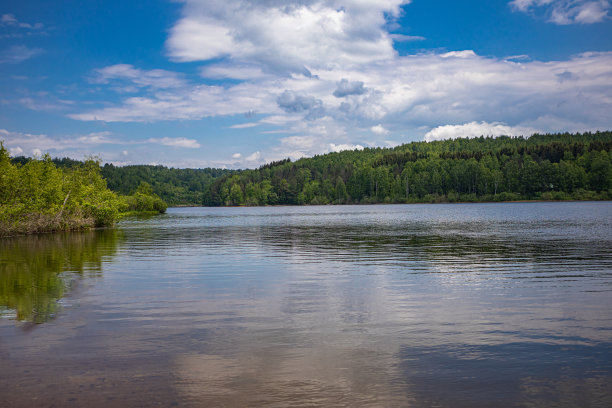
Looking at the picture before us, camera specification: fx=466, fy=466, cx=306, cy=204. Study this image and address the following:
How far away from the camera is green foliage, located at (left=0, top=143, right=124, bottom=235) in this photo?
4509 cm

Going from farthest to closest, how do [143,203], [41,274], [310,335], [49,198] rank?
[143,203] → [49,198] → [41,274] → [310,335]

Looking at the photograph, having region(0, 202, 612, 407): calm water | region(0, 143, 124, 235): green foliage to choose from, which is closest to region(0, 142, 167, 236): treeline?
region(0, 143, 124, 235): green foliage

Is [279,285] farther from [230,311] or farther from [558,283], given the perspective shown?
[558,283]

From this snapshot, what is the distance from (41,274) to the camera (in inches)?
869

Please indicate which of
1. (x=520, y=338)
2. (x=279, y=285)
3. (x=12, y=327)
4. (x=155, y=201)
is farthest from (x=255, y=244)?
(x=155, y=201)

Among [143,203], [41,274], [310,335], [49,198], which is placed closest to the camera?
[310,335]

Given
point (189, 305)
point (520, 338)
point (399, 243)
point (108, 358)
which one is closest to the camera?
point (108, 358)

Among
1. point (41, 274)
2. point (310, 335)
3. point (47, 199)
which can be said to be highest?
point (47, 199)

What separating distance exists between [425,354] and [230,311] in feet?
21.7

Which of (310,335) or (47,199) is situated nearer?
(310,335)

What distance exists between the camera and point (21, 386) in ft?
27.9

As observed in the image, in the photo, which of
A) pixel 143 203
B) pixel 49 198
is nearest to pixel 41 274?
pixel 49 198

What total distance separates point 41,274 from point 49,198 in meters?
32.5

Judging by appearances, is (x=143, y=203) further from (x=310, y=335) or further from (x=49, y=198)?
(x=310, y=335)
